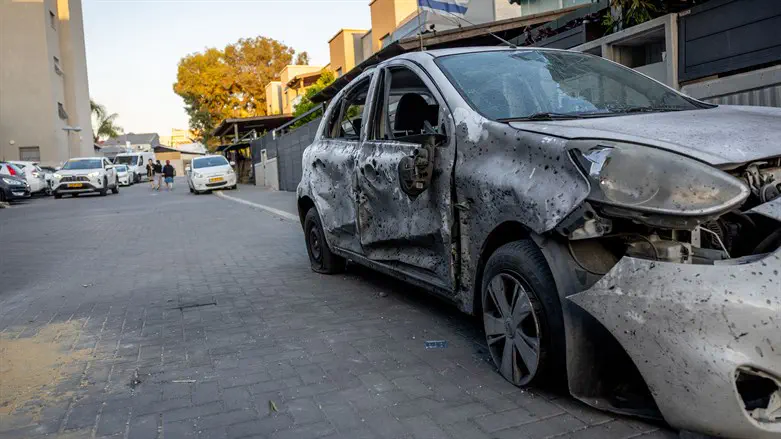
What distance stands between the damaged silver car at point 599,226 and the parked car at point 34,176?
90.9 feet

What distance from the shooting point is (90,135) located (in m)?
52.7

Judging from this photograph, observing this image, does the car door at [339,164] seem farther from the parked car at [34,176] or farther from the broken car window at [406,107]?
the parked car at [34,176]

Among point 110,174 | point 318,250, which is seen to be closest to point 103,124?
point 110,174

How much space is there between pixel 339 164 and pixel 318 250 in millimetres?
1473

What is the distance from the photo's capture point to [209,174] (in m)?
28.2

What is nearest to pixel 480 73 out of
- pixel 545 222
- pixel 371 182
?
pixel 371 182

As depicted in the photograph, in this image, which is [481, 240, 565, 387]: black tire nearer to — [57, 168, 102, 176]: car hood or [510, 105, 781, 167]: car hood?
[510, 105, 781, 167]: car hood

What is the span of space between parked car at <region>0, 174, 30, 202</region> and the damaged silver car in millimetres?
24091

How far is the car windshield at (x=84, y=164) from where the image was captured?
29.1m

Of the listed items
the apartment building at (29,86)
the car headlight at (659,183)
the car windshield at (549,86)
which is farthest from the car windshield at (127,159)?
the car headlight at (659,183)

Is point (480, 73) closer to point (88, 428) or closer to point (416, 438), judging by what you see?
point (416, 438)

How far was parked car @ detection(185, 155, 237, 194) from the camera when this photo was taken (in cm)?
2808

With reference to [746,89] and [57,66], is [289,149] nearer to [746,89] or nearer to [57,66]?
[746,89]

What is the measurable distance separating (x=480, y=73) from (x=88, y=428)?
3.00m
